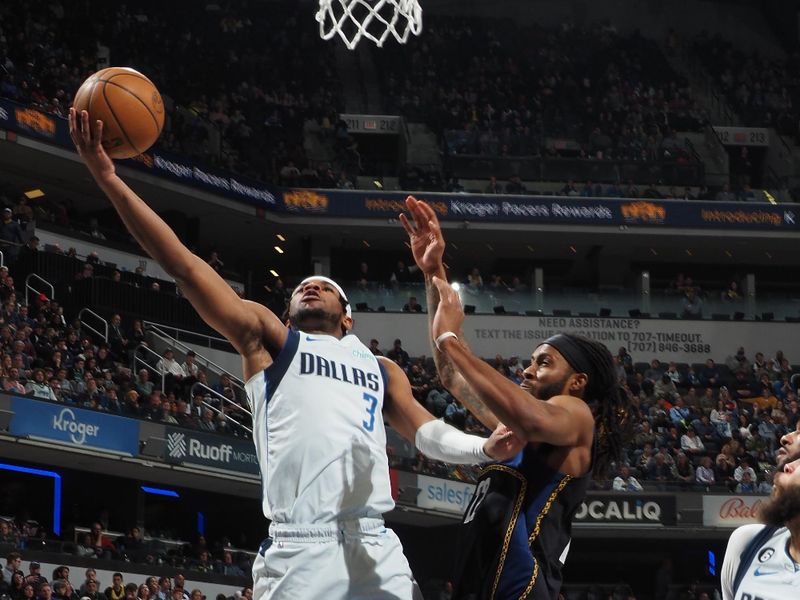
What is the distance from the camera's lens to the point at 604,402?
17.1 feet

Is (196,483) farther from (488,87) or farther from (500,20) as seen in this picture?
(500,20)

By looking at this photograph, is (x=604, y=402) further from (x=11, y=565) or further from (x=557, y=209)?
(x=557, y=209)

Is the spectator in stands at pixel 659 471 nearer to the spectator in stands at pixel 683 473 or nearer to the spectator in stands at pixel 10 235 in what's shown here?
the spectator in stands at pixel 683 473

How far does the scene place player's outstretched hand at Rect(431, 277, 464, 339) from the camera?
17.2ft

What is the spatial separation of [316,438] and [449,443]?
62cm

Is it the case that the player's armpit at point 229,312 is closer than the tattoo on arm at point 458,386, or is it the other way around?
the player's armpit at point 229,312

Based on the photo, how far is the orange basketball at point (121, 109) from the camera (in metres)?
5.39

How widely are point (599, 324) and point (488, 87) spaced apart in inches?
362

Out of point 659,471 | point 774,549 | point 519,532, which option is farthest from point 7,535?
point 774,549

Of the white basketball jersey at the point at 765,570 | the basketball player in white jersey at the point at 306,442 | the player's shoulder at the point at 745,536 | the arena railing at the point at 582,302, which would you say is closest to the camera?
the white basketball jersey at the point at 765,570

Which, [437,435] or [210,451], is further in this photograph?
[210,451]

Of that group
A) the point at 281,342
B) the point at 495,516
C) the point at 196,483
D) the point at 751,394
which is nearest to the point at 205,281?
the point at 281,342

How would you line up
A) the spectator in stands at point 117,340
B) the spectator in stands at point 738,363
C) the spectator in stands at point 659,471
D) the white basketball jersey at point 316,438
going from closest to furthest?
the white basketball jersey at point 316,438
the spectator in stands at point 117,340
the spectator in stands at point 659,471
the spectator in stands at point 738,363

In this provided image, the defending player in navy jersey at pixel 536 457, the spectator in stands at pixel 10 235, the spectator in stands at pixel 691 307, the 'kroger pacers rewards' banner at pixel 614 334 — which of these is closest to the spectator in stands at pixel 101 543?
the spectator in stands at pixel 10 235
